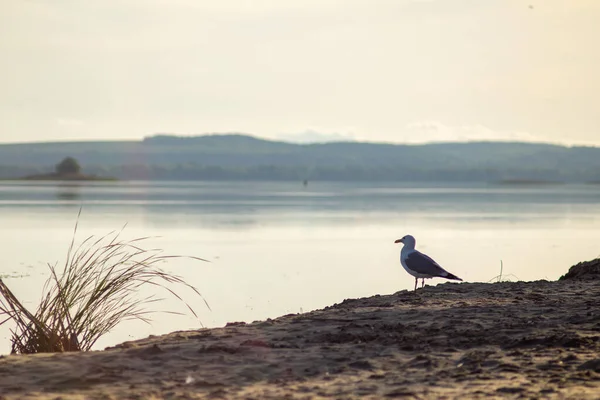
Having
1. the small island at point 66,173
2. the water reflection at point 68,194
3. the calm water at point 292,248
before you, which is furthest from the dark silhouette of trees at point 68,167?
the calm water at point 292,248

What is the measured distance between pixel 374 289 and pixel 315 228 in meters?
12.6

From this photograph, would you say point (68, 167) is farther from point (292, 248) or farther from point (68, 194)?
point (292, 248)

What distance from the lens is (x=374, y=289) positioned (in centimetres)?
1478

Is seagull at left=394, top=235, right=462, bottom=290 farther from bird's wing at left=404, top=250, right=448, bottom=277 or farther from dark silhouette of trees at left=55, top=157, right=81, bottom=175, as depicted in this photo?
dark silhouette of trees at left=55, top=157, right=81, bottom=175

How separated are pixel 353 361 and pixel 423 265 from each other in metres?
5.35

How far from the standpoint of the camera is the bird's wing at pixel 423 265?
A: 38.4ft

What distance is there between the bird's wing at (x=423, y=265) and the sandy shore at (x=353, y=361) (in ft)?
9.67

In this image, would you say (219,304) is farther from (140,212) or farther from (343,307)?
(140,212)

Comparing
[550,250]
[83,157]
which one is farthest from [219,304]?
[83,157]

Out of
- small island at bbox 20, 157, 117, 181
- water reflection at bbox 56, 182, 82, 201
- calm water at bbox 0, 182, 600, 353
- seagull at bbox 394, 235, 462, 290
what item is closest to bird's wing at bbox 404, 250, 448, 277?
seagull at bbox 394, 235, 462, 290

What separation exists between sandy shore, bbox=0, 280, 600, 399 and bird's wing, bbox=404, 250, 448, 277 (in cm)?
295

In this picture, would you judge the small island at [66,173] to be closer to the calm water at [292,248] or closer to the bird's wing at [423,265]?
the calm water at [292,248]

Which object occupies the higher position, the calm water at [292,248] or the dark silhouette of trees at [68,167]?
the dark silhouette of trees at [68,167]

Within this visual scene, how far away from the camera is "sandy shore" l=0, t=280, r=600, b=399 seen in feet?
19.0
